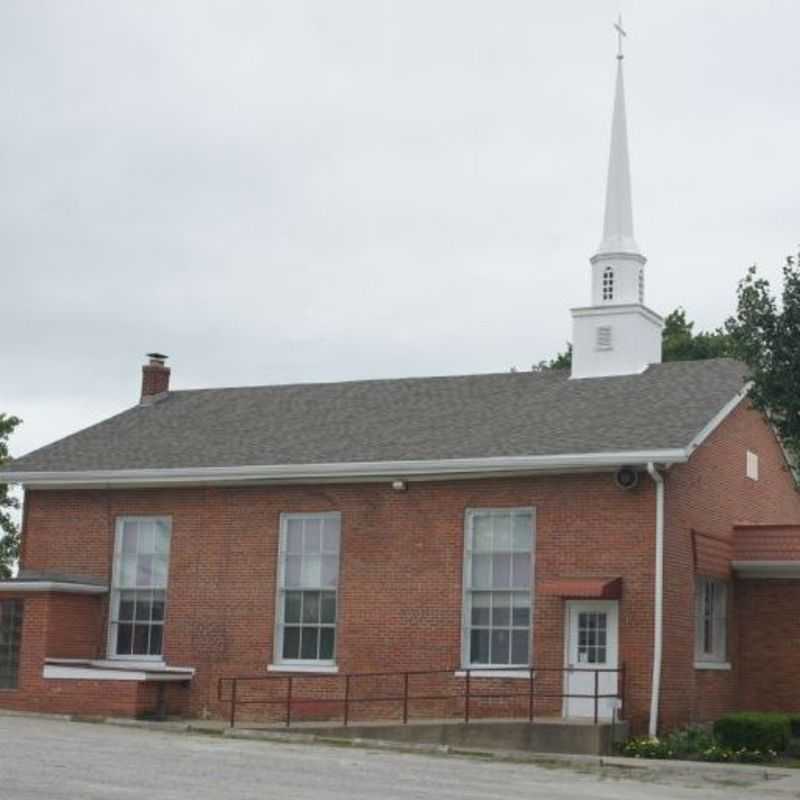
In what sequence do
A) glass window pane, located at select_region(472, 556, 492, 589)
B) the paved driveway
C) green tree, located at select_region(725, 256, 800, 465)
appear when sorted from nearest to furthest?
the paved driveway, green tree, located at select_region(725, 256, 800, 465), glass window pane, located at select_region(472, 556, 492, 589)

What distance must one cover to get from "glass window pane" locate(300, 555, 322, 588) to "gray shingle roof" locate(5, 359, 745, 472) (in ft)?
5.83

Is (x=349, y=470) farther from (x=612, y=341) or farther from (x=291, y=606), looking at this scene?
(x=612, y=341)

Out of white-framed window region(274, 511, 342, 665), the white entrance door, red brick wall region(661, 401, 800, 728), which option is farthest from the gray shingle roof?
the white entrance door

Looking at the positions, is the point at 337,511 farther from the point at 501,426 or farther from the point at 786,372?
the point at 786,372

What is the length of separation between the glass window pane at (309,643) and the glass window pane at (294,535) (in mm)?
1444

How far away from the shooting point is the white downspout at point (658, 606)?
23.4 meters

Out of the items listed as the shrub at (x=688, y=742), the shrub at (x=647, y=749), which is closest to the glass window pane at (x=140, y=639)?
the shrub at (x=647, y=749)

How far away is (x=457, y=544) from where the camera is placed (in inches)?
1010

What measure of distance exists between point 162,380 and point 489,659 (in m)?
12.3

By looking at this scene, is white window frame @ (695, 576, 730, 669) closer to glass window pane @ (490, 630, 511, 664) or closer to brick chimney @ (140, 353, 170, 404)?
glass window pane @ (490, 630, 511, 664)

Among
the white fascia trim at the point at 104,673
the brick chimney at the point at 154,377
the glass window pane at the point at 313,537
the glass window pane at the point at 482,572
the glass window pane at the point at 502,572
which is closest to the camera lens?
the glass window pane at the point at 502,572

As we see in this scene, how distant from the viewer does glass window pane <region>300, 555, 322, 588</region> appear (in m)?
26.9

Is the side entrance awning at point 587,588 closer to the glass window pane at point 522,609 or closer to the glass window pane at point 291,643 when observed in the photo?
the glass window pane at point 522,609

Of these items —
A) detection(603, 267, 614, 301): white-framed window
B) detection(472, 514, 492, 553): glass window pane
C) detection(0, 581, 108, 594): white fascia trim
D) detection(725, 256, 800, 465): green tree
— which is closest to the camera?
detection(725, 256, 800, 465): green tree
